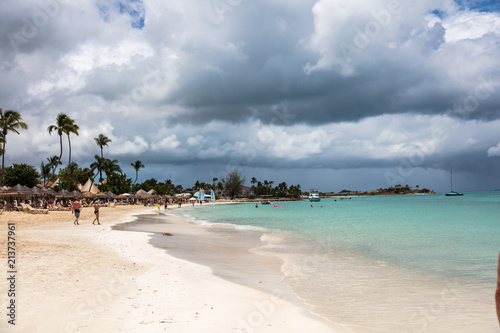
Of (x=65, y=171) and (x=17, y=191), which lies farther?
(x=65, y=171)

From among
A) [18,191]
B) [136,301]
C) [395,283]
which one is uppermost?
[18,191]

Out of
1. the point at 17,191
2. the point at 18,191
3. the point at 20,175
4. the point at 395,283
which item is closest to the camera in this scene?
the point at 395,283

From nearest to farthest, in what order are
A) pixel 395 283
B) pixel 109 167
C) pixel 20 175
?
1. pixel 395 283
2. pixel 20 175
3. pixel 109 167

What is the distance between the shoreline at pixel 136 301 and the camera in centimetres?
569

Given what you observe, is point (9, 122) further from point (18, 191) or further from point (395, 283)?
point (395, 283)

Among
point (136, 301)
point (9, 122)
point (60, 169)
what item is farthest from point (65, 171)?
point (136, 301)

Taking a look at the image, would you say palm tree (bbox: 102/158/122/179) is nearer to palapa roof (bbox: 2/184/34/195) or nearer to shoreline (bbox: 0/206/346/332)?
palapa roof (bbox: 2/184/34/195)

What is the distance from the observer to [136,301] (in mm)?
6922

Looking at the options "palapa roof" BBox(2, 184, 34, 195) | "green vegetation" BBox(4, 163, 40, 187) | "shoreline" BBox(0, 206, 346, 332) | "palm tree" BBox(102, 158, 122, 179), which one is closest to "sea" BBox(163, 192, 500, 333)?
"shoreline" BBox(0, 206, 346, 332)

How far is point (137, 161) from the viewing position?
129m

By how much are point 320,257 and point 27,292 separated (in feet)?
36.8

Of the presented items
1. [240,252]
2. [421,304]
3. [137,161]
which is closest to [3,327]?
[421,304]

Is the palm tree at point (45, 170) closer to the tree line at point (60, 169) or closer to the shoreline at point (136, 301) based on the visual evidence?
the tree line at point (60, 169)

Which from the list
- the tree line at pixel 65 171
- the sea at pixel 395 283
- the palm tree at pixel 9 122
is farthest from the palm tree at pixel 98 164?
the sea at pixel 395 283
